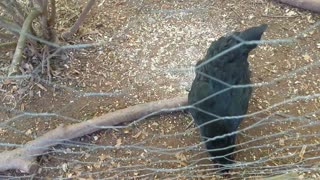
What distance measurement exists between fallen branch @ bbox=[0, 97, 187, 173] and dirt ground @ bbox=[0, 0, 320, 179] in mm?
47

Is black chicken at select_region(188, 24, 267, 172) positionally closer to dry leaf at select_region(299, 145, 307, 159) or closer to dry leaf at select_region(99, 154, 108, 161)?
dry leaf at select_region(299, 145, 307, 159)

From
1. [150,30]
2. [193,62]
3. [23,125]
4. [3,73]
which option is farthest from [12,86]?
[193,62]

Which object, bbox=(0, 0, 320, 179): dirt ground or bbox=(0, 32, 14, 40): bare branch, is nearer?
bbox=(0, 0, 320, 179): dirt ground

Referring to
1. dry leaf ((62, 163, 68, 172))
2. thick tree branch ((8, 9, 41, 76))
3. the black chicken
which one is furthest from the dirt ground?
thick tree branch ((8, 9, 41, 76))

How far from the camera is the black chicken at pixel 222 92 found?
159 cm

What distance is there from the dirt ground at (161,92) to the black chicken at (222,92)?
111 mm

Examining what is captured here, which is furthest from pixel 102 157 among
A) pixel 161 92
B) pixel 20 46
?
pixel 20 46

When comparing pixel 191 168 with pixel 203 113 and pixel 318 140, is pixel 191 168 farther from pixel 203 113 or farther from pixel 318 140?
pixel 318 140

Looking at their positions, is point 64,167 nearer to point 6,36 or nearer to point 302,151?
point 6,36

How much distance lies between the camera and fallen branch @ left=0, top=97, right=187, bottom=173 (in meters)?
1.82

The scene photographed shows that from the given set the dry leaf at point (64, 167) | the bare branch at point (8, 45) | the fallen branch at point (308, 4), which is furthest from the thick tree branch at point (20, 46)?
the fallen branch at point (308, 4)

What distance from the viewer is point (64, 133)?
1.89 metres

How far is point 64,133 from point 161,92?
505 millimetres

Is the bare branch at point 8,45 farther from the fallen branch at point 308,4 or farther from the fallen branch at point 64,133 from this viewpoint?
the fallen branch at point 308,4
